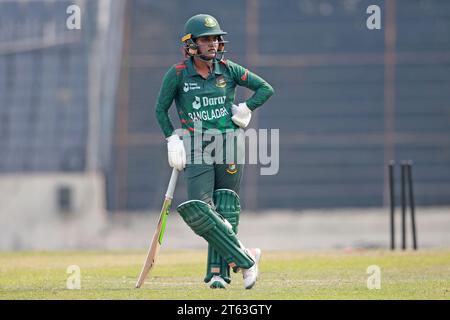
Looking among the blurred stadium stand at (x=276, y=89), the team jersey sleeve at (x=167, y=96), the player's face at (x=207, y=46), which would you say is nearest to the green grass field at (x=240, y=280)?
the team jersey sleeve at (x=167, y=96)

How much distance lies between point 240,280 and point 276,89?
43.8ft

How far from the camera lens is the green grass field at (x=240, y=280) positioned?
9.80m

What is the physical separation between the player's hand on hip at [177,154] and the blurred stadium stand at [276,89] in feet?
43.4

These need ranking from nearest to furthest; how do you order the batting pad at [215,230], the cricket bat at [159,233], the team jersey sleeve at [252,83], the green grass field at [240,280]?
the green grass field at [240,280]
the batting pad at [215,230]
the cricket bat at [159,233]
the team jersey sleeve at [252,83]

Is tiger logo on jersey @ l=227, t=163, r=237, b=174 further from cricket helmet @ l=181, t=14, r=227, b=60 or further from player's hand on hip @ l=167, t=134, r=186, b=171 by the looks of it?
A: cricket helmet @ l=181, t=14, r=227, b=60

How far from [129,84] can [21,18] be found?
7.92 ft

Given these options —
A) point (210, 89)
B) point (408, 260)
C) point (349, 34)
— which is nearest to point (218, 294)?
point (210, 89)

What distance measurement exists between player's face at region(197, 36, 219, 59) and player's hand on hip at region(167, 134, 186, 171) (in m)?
0.74

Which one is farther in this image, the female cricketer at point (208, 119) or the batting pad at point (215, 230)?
the female cricketer at point (208, 119)

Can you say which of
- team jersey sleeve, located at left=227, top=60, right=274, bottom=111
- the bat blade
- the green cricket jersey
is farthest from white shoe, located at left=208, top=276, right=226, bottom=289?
team jersey sleeve, located at left=227, top=60, right=274, bottom=111

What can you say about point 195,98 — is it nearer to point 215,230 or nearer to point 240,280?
point 215,230

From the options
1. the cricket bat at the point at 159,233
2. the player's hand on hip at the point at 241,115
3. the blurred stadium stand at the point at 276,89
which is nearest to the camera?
the cricket bat at the point at 159,233

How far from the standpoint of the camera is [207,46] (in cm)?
1057

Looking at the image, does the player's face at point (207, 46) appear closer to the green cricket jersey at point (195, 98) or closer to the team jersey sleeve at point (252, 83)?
the green cricket jersey at point (195, 98)
